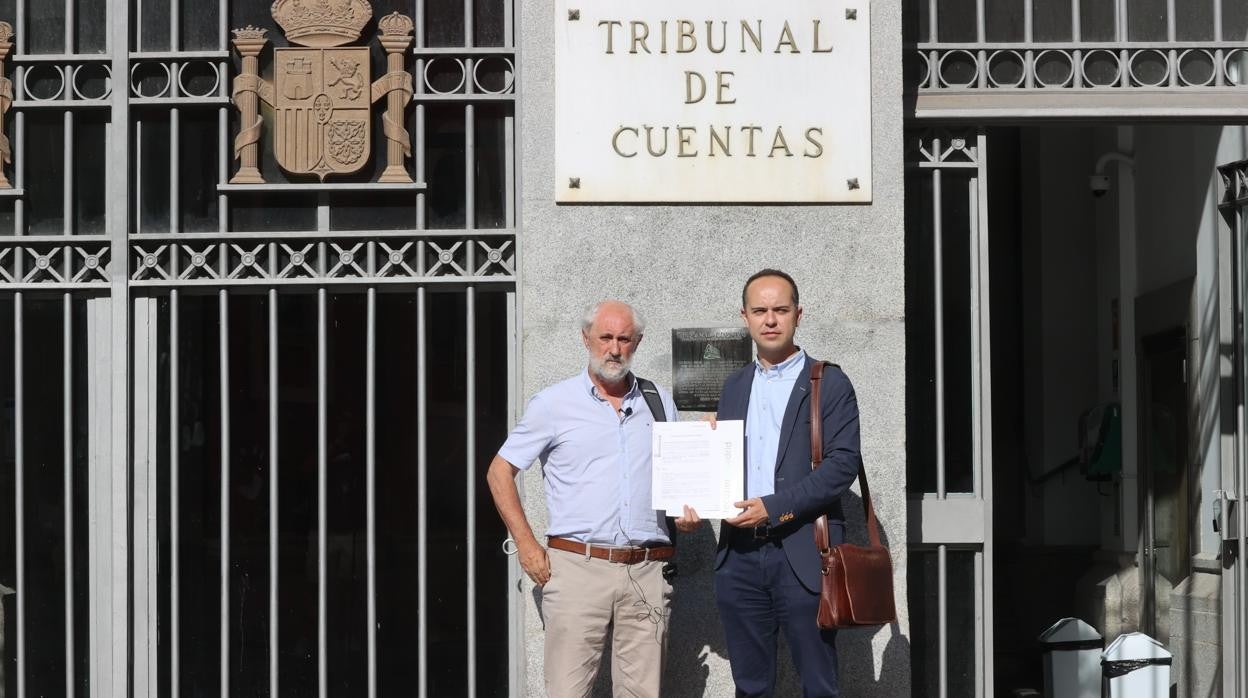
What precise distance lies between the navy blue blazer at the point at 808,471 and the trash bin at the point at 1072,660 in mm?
4239

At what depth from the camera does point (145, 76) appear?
8.15 metres

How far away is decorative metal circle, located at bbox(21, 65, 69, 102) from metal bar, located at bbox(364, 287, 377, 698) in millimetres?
1741

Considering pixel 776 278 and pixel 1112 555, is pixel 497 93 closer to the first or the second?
pixel 776 278

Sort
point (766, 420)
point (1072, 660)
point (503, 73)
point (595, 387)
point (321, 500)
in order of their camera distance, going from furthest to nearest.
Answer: point (1072, 660) < point (503, 73) < point (321, 500) < point (595, 387) < point (766, 420)

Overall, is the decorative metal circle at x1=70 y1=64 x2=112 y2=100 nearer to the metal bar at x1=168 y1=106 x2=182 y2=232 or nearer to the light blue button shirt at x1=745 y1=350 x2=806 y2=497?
the metal bar at x1=168 y1=106 x2=182 y2=232

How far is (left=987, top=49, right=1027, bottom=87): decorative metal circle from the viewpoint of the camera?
321 inches

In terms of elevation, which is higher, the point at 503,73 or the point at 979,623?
the point at 503,73

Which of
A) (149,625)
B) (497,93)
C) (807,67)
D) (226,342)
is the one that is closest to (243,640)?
(149,625)

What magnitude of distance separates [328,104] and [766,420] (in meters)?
2.68

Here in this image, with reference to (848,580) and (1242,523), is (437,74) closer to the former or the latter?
(848,580)

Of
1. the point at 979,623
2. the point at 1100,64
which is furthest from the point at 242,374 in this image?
the point at 1100,64

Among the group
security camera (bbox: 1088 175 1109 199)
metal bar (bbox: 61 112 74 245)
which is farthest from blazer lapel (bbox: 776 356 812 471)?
security camera (bbox: 1088 175 1109 199)

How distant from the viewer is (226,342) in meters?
8.01

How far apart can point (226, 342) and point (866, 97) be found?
304cm
